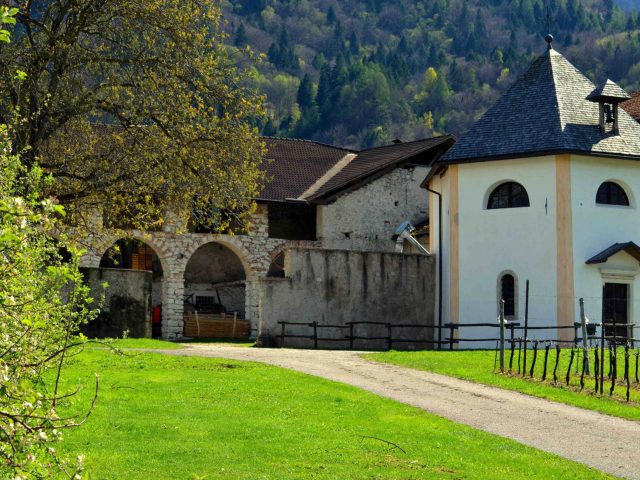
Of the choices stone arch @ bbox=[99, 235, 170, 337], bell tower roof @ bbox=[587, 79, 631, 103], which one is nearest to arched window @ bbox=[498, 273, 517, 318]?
bell tower roof @ bbox=[587, 79, 631, 103]

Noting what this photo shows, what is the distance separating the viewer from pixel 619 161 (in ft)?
111

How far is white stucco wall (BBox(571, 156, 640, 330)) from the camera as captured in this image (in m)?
32.9

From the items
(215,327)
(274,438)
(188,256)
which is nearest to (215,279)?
(215,327)

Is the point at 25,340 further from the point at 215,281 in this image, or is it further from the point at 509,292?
the point at 215,281

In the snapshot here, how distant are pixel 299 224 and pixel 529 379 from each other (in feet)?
77.2

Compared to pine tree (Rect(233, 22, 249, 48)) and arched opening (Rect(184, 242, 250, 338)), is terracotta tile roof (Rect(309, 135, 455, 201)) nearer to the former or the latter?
arched opening (Rect(184, 242, 250, 338))

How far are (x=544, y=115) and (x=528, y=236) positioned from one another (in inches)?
143

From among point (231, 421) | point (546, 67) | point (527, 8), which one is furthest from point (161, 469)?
point (527, 8)

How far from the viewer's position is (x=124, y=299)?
2911 centimetres

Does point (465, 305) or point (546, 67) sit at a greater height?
point (546, 67)

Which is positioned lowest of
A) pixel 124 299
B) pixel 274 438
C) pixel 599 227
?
pixel 274 438

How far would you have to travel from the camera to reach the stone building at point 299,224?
41.9 meters

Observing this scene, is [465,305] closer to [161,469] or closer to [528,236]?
[528,236]

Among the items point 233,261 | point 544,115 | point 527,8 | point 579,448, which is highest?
point 527,8
